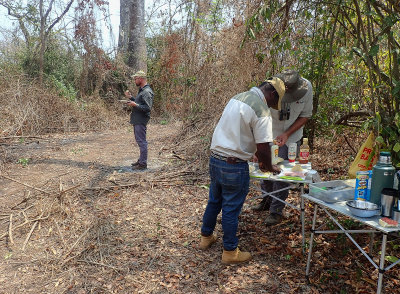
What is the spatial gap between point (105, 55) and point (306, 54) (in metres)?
10.5

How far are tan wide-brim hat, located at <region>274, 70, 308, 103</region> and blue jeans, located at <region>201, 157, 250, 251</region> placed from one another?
42.1 inches

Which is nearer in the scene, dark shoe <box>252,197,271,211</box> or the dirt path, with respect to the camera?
the dirt path

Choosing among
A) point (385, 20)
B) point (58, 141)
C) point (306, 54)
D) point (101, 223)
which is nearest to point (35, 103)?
point (58, 141)

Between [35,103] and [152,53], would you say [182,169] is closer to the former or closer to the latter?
[35,103]

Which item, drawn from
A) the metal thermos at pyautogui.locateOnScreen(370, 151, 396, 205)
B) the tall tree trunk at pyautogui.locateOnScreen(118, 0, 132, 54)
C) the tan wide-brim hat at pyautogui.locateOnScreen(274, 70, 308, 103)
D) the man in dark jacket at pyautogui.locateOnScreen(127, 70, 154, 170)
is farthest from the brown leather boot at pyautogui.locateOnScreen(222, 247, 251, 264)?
the tall tree trunk at pyautogui.locateOnScreen(118, 0, 132, 54)

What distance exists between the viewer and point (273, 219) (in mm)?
3881

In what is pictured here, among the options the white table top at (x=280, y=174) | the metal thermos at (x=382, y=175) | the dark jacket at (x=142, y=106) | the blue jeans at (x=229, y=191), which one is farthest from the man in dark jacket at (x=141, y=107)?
the metal thermos at (x=382, y=175)

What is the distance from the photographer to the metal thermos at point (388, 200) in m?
2.18

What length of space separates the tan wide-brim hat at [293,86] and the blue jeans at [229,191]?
42.1 inches

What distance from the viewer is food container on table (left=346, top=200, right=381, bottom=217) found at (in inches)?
86.4

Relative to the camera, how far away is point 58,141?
344 inches

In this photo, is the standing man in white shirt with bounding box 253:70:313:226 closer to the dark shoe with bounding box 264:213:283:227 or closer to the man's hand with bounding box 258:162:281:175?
the dark shoe with bounding box 264:213:283:227

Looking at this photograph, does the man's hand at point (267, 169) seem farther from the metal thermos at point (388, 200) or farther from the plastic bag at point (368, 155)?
the metal thermos at point (388, 200)

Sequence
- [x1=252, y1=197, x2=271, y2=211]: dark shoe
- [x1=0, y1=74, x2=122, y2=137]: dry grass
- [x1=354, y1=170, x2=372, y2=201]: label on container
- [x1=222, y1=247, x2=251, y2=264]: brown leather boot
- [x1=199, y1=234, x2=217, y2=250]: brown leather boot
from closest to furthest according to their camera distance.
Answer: [x1=354, y1=170, x2=372, y2=201]: label on container < [x1=222, y1=247, x2=251, y2=264]: brown leather boot < [x1=199, y1=234, x2=217, y2=250]: brown leather boot < [x1=252, y1=197, x2=271, y2=211]: dark shoe < [x1=0, y1=74, x2=122, y2=137]: dry grass
